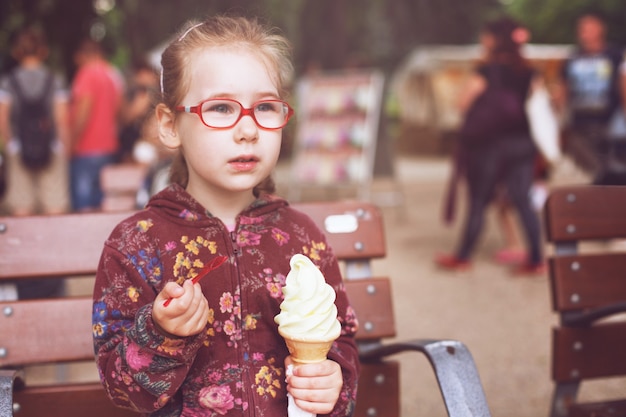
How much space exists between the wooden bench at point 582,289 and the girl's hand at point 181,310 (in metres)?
1.39

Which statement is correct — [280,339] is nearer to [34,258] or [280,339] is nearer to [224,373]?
[224,373]

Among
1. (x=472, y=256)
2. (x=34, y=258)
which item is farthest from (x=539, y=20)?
(x=34, y=258)

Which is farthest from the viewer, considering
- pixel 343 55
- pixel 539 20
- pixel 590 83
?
pixel 539 20

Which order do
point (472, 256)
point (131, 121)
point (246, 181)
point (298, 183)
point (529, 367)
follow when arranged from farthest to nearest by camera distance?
point (298, 183) < point (472, 256) < point (131, 121) < point (529, 367) < point (246, 181)

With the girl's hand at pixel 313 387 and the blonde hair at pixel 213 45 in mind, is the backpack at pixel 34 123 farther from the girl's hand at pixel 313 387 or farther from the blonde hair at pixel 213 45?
the girl's hand at pixel 313 387

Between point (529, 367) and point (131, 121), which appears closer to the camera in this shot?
point (529, 367)

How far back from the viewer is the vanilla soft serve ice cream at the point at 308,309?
1609mm

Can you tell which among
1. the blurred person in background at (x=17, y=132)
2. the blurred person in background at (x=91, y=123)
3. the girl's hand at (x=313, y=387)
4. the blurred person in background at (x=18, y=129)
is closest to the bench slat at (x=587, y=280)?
the girl's hand at (x=313, y=387)

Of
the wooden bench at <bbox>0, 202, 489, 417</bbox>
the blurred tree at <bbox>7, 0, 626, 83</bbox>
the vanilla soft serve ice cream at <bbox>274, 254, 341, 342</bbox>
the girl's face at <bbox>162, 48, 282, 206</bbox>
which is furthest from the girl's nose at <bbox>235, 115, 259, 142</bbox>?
the wooden bench at <bbox>0, 202, 489, 417</bbox>

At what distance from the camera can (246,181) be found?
1.79 metres

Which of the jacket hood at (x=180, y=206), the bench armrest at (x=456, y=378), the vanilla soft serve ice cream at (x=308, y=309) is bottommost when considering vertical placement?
the bench armrest at (x=456, y=378)

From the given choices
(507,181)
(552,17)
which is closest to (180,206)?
(507,181)

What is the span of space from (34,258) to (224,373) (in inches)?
29.2

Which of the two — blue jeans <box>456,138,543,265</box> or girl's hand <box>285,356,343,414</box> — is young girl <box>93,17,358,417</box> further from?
blue jeans <box>456,138,543,265</box>
